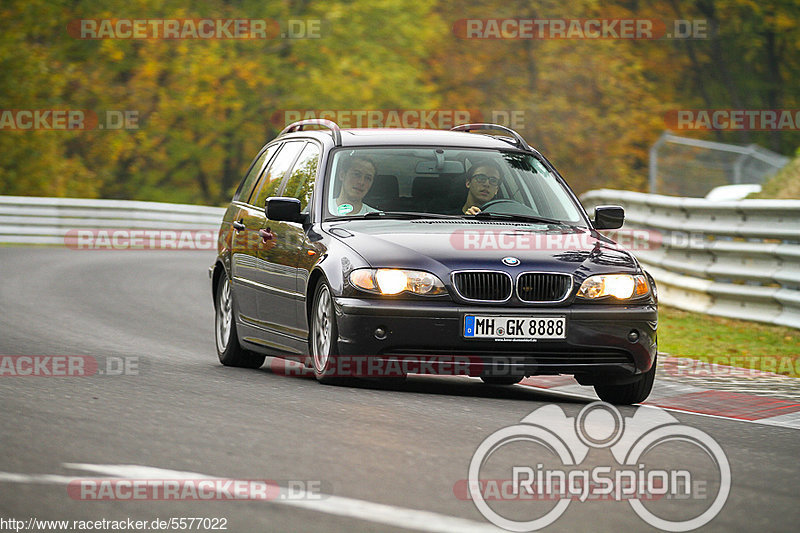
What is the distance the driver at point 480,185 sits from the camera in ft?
34.0

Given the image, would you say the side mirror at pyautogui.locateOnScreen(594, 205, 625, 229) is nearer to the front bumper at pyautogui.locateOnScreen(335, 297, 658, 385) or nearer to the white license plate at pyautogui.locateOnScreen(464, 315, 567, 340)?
the front bumper at pyautogui.locateOnScreen(335, 297, 658, 385)

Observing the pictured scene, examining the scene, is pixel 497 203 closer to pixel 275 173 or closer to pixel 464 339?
pixel 464 339

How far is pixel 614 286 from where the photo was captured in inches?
367

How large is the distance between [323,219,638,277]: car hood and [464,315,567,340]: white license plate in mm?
305

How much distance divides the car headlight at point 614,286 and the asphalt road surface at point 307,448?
686 mm

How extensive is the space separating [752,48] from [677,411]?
52608 millimetres

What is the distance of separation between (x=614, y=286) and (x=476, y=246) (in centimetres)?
87

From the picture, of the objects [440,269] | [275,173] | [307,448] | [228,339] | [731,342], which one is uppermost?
[275,173]

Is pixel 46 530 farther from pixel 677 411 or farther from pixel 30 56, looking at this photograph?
pixel 30 56

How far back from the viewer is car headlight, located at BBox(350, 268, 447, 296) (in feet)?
29.8

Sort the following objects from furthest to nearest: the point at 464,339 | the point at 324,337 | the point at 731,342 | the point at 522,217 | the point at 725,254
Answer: the point at 725,254
the point at 731,342
the point at 522,217
the point at 324,337
the point at 464,339

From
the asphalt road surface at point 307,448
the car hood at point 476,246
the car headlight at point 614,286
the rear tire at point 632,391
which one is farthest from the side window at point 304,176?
the rear tire at point 632,391

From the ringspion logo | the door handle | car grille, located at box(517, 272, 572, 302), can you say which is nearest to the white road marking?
the ringspion logo

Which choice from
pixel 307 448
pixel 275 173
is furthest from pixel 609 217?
pixel 307 448
